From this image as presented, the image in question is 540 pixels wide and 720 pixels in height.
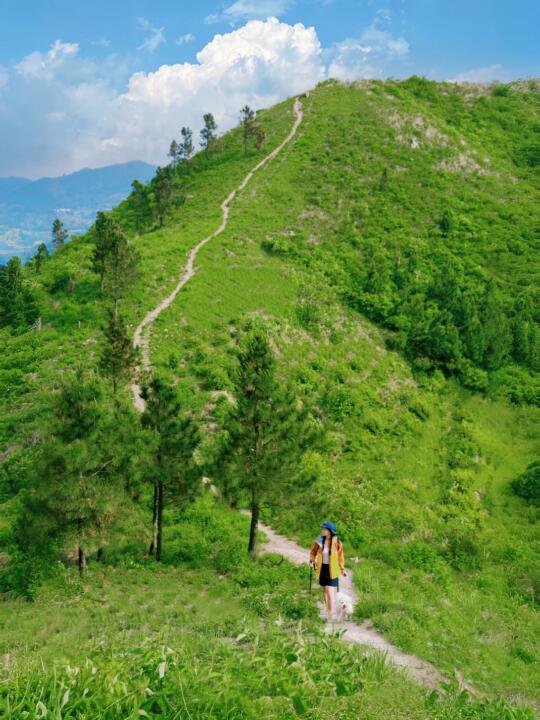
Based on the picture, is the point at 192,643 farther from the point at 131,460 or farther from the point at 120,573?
the point at 120,573

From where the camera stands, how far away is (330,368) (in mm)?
42719

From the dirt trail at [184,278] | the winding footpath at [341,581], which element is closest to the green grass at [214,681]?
the winding footpath at [341,581]

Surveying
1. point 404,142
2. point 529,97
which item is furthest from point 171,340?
point 529,97

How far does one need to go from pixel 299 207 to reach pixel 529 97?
74004mm

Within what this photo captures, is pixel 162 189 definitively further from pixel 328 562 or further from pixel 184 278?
pixel 328 562

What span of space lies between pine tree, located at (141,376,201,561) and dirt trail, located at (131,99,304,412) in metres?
1.96

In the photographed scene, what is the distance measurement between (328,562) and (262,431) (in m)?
7.70

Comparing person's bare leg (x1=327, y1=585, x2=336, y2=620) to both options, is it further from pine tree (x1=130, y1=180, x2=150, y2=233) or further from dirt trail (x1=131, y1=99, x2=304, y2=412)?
pine tree (x1=130, y1=180, x2=150, y2=233)

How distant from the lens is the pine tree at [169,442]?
20.0m

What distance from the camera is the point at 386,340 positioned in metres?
49.3

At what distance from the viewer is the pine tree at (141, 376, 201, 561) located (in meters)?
20.0

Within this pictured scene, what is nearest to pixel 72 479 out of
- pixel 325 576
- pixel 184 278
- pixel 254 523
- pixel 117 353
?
pixel 254 523

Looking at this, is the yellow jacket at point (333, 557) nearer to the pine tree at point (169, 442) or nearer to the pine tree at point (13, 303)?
the pine tree at point (169, 442)

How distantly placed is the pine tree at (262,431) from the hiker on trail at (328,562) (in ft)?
21.6
